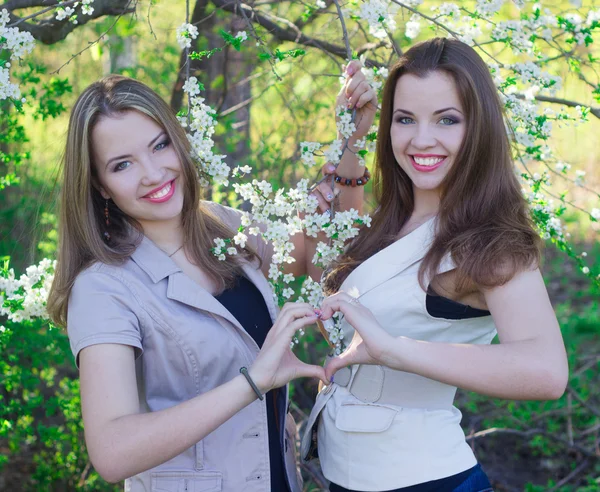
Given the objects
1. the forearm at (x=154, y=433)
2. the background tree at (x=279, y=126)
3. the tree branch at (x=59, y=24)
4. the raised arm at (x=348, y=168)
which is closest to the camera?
the forearm at (x=154, y=433)

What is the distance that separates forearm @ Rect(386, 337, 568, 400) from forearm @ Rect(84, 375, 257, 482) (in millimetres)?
454

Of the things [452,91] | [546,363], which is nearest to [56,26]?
[452,91]

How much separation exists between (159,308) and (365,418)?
67cm

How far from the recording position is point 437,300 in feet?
6.82

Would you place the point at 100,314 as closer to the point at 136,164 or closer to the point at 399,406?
the point at 136,164

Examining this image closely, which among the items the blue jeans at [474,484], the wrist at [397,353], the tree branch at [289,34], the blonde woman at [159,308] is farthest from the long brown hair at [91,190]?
the tree branch at [289,34]

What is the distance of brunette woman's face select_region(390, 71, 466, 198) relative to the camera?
7.19 feet

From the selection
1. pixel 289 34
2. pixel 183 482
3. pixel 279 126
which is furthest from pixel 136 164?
pixel 279 126

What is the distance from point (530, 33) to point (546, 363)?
1507 mm

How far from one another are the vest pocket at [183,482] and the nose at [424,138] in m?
1.15

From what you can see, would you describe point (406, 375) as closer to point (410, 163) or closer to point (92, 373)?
point (410, 163)

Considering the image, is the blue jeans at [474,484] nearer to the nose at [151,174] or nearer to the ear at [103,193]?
the nose at [151,174]

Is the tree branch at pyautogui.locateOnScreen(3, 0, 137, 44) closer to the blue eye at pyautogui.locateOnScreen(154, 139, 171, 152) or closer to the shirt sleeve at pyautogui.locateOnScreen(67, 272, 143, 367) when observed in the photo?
the blue eye at pyautogui.locateOnScreen(154, 139, 171, 152)

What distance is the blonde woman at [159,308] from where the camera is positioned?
1.92m
